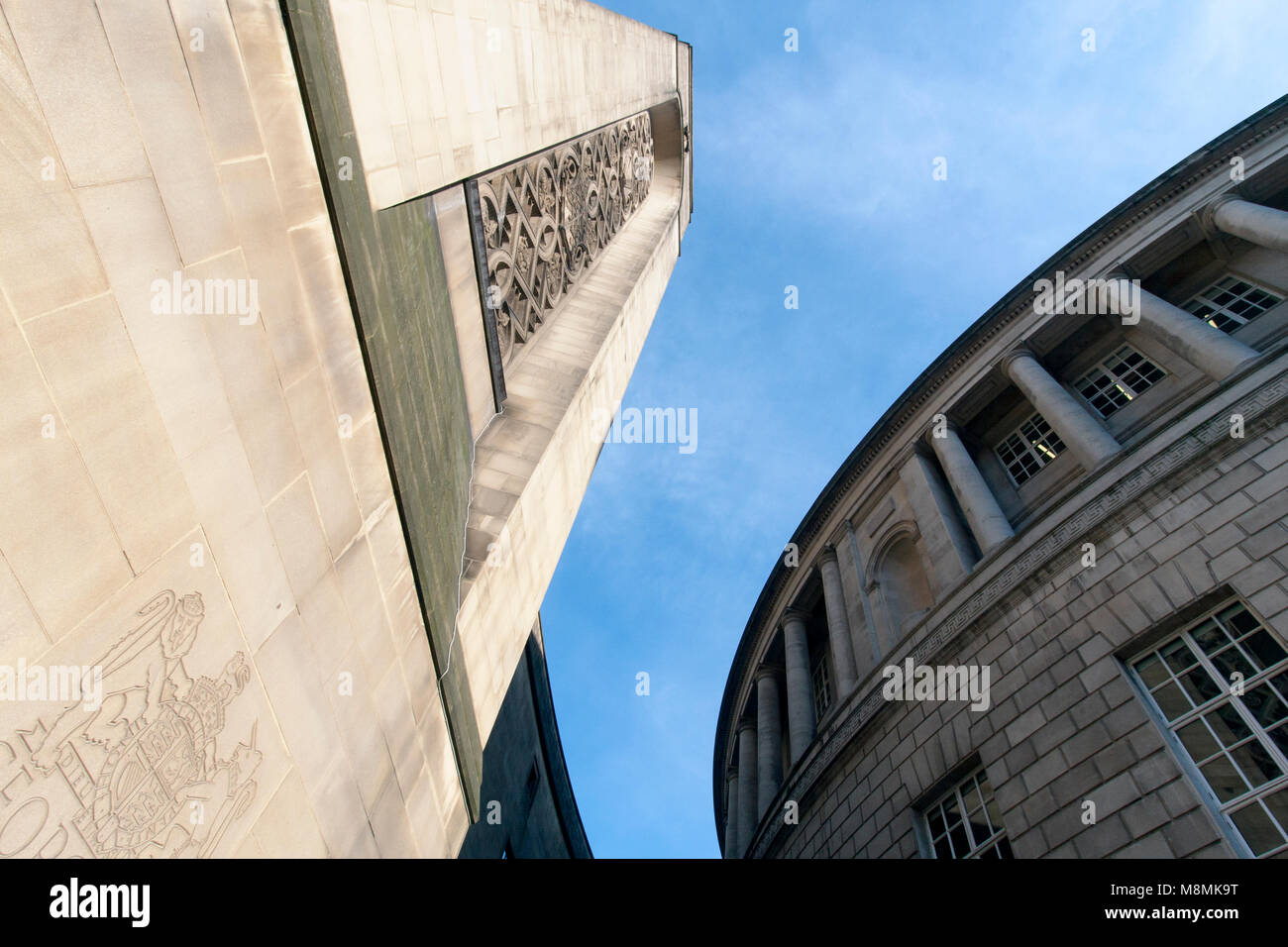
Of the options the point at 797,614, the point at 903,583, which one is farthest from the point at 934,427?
the point at 797,614

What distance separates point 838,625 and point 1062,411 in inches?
315

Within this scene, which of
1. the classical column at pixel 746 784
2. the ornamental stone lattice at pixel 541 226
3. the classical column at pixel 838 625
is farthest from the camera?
the classical column at pixel 746 784

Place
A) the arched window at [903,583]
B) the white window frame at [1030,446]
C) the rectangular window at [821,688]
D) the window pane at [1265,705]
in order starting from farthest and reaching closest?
the rectangular window at [821,688], the white window frame at [1030,446], the arched window at [903,583], the window pane at [1265,705]

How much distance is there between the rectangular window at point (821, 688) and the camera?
2048 centimetres

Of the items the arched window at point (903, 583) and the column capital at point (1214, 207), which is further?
the column capital at point (1214, 207)

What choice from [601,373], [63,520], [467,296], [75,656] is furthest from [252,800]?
[601,373]

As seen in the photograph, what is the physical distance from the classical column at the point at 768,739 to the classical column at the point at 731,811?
4.65 ft

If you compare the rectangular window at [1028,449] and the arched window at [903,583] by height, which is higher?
the rectangular window at [1028,449]

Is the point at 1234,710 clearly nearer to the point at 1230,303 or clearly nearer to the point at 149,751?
the point at 149,751

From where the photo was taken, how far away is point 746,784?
23.7 meters

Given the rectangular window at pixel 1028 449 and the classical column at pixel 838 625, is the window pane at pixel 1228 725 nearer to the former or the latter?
the classical column at pixel 838 625

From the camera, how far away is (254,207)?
4551mm

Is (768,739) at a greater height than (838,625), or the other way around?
(838,625)

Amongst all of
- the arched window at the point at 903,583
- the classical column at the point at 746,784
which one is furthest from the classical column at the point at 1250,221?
the classical column at the point at 746,784
